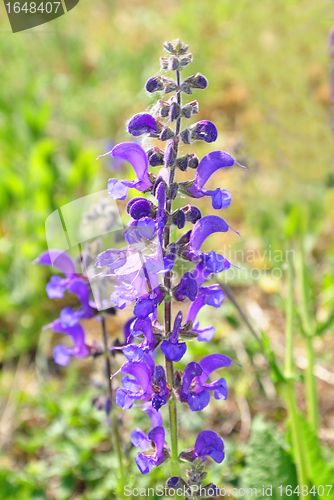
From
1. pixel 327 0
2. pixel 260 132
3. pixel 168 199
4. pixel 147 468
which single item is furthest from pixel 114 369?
pixel 327 0

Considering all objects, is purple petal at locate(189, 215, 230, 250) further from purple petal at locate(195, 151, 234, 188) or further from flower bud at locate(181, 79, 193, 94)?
flower bud at locate(181, 79, 193, 94)

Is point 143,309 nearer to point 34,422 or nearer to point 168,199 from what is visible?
point 168,199

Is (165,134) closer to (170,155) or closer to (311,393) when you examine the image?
(170,155)

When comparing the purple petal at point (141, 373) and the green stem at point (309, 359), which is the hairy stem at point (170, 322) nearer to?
the purple petal at point (141, 373)

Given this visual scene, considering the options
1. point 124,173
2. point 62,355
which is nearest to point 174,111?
point 62,355

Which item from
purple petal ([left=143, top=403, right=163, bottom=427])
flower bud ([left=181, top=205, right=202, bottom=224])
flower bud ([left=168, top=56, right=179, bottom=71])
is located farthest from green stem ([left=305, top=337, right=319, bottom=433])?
flower bud ([left=168, top=56, right=179, bottom=71])

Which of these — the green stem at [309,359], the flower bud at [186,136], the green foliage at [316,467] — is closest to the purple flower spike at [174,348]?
the flower bud at [186,136]
